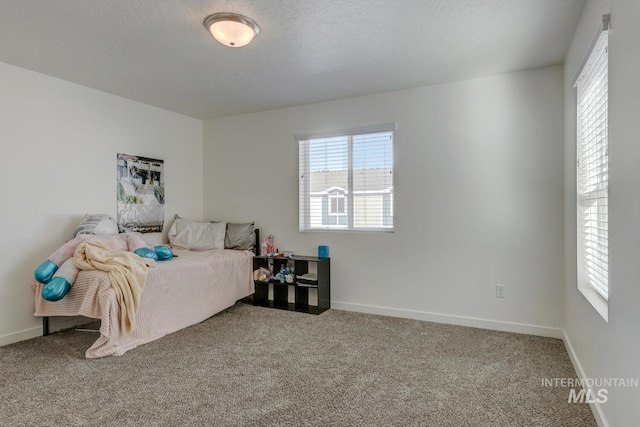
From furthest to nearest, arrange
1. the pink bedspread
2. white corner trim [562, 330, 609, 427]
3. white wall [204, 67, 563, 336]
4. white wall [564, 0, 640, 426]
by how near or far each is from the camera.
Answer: white wall [204, 67, 563, 336] → the pink bedspread → white corner trim [562, 330, 609, 427] → white wall [564, 0, 640, 426]

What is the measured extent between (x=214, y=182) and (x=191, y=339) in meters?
2.36

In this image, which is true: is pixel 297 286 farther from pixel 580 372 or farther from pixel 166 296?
pixel 580 372

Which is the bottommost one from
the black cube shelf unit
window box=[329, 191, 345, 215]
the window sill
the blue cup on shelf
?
the black cube shelf unit

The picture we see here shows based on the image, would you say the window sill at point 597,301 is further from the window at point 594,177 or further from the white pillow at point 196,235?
the white pillow at point 196,235

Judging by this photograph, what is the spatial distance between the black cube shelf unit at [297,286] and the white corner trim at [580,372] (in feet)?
7.25

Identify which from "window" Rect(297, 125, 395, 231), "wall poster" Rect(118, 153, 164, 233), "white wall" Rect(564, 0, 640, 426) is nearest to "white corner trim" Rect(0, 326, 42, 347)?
"wall poster" Rect(118, 153, 164, 233)

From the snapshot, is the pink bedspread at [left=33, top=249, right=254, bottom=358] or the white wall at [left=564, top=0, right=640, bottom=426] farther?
the pink bedspread at [left=33, top=249, right=254, bottom=358]

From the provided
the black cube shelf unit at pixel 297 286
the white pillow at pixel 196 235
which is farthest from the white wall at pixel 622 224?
the white pillow at pixel 196 235

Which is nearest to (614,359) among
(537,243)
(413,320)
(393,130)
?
(537,243)

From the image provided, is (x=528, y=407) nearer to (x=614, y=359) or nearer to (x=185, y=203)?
(x=614, y=359)

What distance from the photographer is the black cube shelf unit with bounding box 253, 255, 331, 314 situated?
396 cm

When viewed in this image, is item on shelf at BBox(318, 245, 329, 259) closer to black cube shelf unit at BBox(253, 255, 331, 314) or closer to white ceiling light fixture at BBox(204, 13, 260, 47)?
black cube shelf unit at BBox(253, 255, 331, 314)

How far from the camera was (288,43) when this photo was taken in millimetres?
2664

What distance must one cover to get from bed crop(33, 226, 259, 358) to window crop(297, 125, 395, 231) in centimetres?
102
